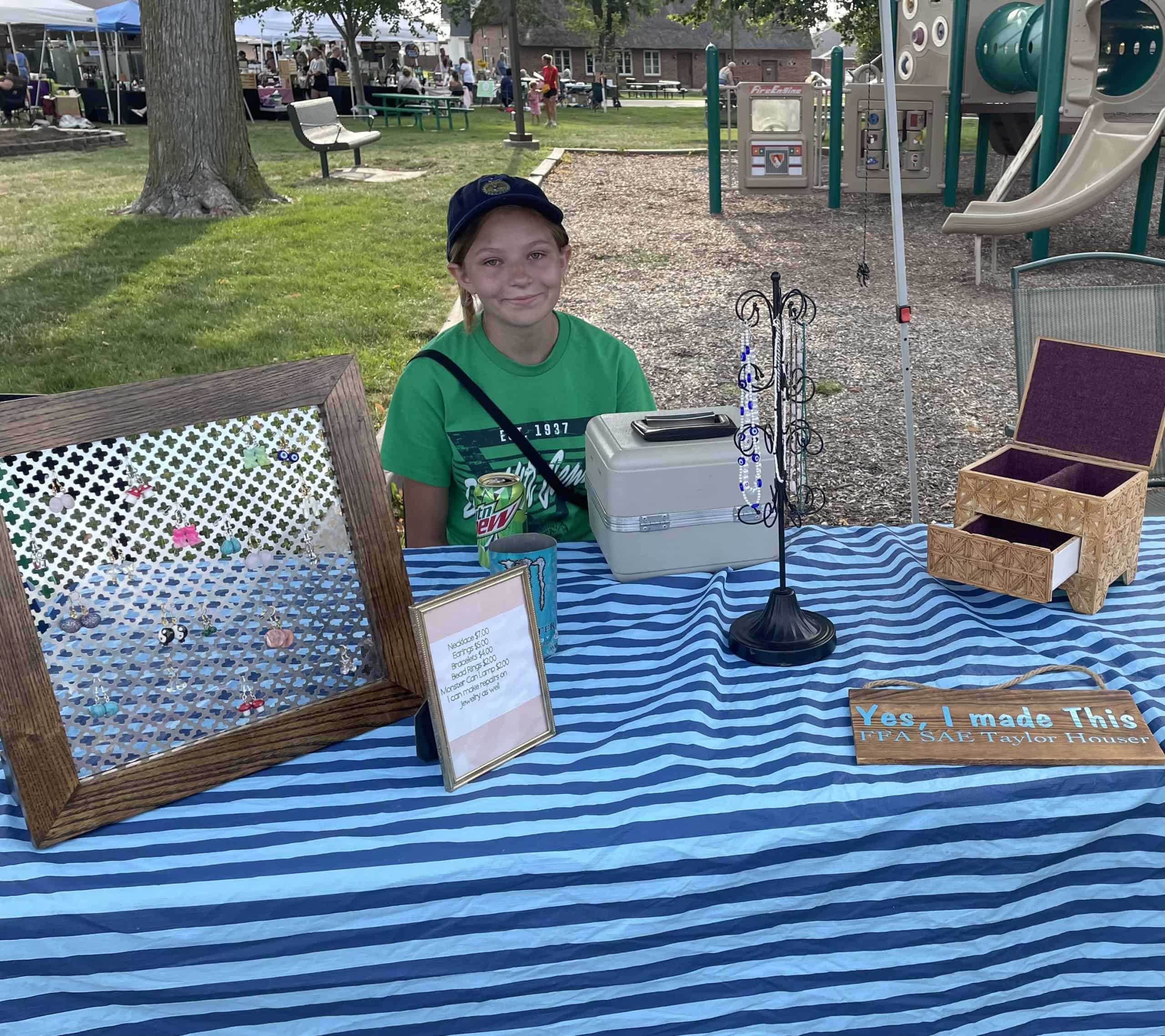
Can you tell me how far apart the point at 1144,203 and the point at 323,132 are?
1044 cm

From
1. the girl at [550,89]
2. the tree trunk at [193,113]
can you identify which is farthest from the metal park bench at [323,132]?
the girl at [550,89]

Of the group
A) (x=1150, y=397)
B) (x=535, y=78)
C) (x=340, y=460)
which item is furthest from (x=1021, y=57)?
(x=535, y=78)

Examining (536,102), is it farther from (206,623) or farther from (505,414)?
(206,623)

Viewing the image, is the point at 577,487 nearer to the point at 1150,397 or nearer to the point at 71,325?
the point at 1150,397

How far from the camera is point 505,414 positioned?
2291mm

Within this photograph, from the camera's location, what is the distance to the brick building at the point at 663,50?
5759 centimetres

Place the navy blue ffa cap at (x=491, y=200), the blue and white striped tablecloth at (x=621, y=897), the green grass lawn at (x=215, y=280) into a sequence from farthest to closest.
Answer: the green grass lawn at (x=215, y=280) → the navy blue ffa cap at (x=491, y=200) → the blue and white striped tablecloth at (x=621, y=897)

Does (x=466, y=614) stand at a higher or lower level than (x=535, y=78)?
lower

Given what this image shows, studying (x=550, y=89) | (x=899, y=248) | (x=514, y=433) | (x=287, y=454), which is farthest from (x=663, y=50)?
(x=287, y=454)

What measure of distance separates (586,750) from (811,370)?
498 cm

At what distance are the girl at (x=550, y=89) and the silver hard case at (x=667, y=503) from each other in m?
22.4

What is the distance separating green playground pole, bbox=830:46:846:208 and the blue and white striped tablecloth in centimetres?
1041

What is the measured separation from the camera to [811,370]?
6062 mm

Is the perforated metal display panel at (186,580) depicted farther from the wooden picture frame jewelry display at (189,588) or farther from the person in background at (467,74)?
the person in background at (467,74)
